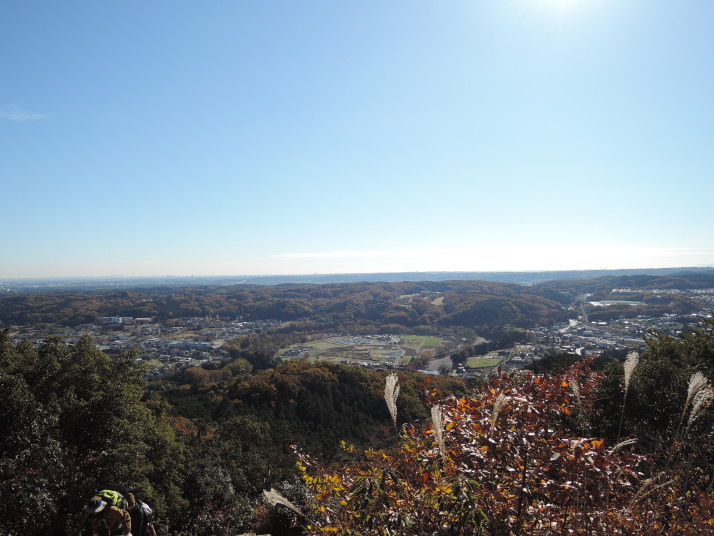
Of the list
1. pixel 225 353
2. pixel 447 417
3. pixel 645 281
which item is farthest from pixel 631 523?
pixel 645 281

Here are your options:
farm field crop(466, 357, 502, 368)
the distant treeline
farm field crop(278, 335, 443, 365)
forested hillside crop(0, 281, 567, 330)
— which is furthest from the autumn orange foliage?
forested hillside crop(0, 281, 567, 330)

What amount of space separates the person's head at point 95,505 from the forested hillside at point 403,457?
200 cm

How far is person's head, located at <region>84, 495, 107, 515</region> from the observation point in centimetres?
365

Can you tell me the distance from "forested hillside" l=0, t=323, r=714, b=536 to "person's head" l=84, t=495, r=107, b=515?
6.55 ft

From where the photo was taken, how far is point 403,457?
12.1 ft

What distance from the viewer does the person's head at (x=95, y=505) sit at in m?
3.65

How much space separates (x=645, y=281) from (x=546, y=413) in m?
138

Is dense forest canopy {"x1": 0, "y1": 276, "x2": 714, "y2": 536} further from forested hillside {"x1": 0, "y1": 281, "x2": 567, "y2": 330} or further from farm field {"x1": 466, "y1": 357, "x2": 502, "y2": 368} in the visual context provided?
forested hillside {"x1": 0, "y1": 281, "x2": 567, "y2": 330}

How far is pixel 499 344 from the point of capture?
2426 inches

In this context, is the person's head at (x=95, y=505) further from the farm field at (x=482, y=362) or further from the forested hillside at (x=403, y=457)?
the farm field at (x=482, y=362)

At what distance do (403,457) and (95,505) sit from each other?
125 inches

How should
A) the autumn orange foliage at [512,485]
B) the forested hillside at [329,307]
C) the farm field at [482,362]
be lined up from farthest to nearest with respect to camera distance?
the forested hillside at [329,307], the farm field at [482,362], the autumn orange foliage at [512,485]

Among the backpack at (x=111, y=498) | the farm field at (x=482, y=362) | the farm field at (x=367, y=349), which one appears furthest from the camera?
the farm field at (x=367, y=349)

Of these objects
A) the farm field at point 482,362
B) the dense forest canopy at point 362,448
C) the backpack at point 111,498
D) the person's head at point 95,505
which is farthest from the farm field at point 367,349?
the person's head at point 95,505
